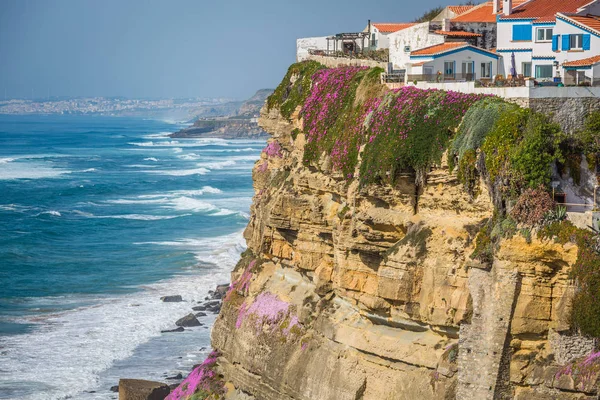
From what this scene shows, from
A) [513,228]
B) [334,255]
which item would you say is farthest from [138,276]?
[513,228]

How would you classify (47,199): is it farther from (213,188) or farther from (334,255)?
(334,255)

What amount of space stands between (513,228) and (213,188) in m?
85.0

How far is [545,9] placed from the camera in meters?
34.3

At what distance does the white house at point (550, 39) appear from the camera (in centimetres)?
3155

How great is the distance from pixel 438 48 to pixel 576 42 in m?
5.29

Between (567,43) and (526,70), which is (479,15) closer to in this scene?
(526,70)

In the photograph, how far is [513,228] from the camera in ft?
85.4

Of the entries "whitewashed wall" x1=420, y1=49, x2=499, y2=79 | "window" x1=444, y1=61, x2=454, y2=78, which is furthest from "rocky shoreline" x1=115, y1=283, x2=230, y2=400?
"window" x1=444, y1=61, x2=454, y2=78

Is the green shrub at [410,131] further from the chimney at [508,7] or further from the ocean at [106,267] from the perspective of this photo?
the ocean at [106,267]

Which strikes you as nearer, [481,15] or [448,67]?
[448,67]

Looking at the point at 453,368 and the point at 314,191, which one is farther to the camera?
the point at 314,191

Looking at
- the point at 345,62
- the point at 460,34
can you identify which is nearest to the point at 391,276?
the point at 460,34

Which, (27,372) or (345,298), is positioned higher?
(345,298)

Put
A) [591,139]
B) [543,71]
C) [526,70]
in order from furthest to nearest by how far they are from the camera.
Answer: [526,70] → [543,71] → [591,139]
